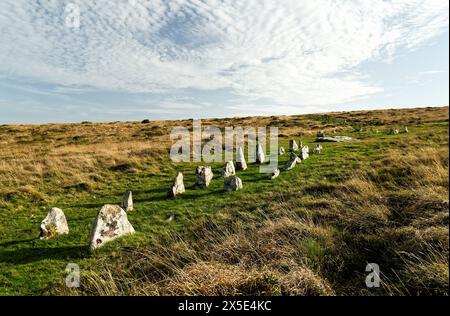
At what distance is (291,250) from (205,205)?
581cm

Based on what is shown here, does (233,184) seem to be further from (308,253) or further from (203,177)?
(308,253)

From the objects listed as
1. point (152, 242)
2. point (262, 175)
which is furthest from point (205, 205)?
point (262, 175)

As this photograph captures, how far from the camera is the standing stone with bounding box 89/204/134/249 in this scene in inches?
372

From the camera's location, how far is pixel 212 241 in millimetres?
9141

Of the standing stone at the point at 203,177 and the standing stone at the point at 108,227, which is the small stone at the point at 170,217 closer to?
the standing stone at the point at 108,227

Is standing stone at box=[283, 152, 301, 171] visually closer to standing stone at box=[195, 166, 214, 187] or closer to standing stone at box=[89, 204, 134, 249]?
standing stone at box=[195, 166, 214, 187]

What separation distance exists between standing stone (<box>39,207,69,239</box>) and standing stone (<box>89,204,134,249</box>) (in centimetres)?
193

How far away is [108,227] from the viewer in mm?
9891

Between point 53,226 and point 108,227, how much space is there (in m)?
2.24

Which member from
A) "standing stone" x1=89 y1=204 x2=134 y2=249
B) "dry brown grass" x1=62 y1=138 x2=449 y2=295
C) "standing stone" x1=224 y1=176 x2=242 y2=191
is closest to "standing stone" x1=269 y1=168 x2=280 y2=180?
"standing stone" x1=224 y1=176 x2=242 y2=191

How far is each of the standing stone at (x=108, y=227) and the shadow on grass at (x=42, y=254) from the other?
43 cm
